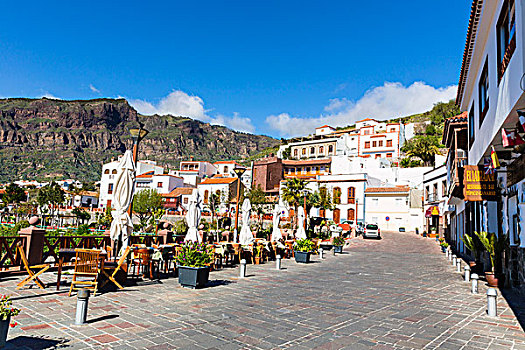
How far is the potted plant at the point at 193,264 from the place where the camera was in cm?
917

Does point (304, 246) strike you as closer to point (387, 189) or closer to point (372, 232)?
point (372, 232)

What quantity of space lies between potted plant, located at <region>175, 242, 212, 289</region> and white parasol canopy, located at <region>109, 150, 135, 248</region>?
1.47 m

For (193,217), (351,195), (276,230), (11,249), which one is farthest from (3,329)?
(351,195)

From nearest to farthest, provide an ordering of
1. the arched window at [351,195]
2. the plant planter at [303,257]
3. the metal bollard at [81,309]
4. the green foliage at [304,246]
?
the metal bollard at [81,309]
the plant planter at [303,257]
the green foliage at [304,246]
the arched window at [351,195]

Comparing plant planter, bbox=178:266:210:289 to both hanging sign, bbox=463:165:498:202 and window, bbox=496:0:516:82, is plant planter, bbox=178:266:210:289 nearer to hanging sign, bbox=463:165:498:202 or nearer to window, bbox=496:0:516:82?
hanging sign, bbox=463:165:498:202

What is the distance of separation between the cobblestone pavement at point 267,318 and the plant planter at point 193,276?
25 centimetres

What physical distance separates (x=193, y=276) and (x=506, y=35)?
28.8ft

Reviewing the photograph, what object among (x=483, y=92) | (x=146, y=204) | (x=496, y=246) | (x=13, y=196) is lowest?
(x=496, y=246)

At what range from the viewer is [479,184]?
1134 cm

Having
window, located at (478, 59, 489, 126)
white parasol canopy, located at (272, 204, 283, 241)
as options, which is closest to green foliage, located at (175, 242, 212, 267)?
window, located at (478, 59, 489, 126)

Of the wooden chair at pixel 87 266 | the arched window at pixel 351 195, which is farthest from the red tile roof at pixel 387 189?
the wooden chair at pixel 87 266

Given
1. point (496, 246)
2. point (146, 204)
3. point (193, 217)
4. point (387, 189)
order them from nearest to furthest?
1. point (496, 246)
2. point (193, 217)
3. point (387, 189)
4. point (146, 204)

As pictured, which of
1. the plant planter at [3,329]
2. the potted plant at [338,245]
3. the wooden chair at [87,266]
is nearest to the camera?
the plant planter at [3,329]

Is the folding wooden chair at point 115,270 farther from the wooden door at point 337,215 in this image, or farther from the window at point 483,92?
the wooden door at point 337,215
